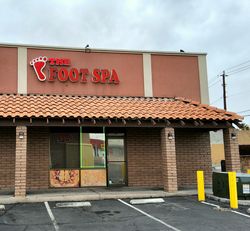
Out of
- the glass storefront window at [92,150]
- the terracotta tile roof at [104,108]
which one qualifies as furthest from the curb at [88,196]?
the terracotta tile roof at [104,108]

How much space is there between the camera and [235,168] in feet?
49.4

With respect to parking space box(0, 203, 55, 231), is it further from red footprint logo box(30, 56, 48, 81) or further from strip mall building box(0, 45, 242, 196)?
red footprint logo box(30, 56, 48, 81)

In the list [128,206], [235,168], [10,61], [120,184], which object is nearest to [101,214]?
[128,206]

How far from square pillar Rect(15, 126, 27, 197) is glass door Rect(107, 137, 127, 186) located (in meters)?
4.56

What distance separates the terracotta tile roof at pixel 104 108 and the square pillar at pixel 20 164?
815 millimetres

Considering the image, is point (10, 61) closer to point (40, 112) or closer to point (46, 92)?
point (46, 92)

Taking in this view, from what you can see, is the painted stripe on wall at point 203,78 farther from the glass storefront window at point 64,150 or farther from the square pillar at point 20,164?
the square pillar at point 20,164

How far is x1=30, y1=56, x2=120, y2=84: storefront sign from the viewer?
16656 millimetres

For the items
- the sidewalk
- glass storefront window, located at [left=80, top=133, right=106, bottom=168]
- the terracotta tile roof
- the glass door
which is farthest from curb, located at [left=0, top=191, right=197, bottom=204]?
the terracotta tile roof

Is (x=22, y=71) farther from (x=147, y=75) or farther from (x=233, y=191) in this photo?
(x=233, y=191)

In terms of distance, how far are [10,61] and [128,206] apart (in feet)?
30.1

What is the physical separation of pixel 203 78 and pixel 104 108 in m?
6.36

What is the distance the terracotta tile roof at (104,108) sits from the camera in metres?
13.5

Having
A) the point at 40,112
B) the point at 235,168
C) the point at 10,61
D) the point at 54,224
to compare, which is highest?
the point at 10,61
